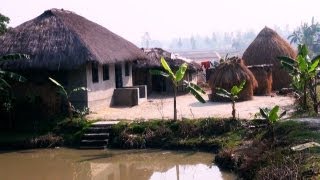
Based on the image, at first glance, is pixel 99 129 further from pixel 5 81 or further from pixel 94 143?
pixel 5 81

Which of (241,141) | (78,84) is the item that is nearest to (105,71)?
(78,84)

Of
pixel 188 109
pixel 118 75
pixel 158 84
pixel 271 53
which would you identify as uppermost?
pixel 271 53

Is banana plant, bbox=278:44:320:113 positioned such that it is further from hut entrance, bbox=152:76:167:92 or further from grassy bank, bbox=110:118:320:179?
hut entrance, bbox=152:76:167:92

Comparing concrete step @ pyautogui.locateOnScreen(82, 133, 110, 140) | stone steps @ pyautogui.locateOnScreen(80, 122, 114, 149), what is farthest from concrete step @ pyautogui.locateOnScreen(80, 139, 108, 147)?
concrete step @ pyautogui.locateOnScreen(82, 133, 110, 140)

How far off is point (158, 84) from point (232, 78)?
670 centimetres

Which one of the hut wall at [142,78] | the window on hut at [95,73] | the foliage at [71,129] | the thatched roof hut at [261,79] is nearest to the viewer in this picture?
the foliage at [71,129]

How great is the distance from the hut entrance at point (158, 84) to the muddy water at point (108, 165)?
450 inches

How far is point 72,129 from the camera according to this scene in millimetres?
17984

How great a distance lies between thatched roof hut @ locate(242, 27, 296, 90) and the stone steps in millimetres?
13357

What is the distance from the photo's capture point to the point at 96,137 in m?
17.4

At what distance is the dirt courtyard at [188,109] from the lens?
1877 centimetres

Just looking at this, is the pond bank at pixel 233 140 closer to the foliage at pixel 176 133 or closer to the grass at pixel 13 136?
the foliage at pixel 176 133

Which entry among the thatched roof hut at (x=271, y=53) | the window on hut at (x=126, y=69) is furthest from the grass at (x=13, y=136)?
the thatched roof hut at (x=271, y=53)

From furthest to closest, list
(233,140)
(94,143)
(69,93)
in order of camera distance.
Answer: (69,93) → (94,143) → (233,140)
